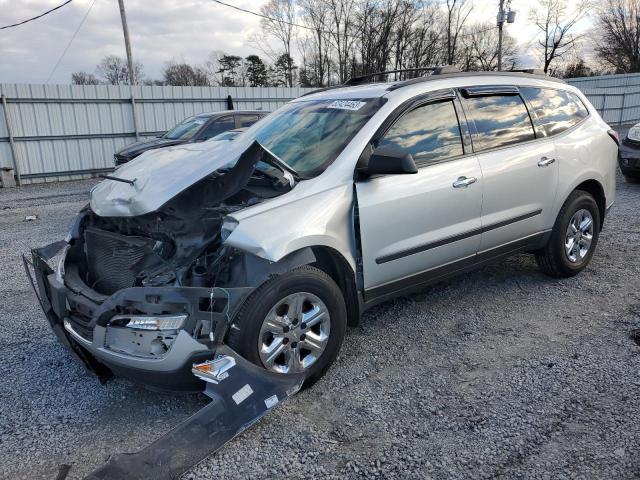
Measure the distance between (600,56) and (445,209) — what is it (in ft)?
195

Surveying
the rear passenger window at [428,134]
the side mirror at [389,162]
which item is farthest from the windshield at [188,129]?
Answer: the side mirror at [389,162]

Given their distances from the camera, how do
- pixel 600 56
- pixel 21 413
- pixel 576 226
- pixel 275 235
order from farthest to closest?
1. pixel 600 56
2. pixel 576 226
3. pixel 21 413
4. pixel 275 235

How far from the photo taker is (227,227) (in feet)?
9.18

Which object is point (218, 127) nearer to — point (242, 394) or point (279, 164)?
point (279, 164)

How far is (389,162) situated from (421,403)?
4.71ft

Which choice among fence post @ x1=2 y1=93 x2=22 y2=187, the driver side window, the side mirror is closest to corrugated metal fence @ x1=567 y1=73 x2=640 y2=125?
the driver side window

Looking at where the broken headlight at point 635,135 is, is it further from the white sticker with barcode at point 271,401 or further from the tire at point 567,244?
the white sticker with barcode at point 271,401

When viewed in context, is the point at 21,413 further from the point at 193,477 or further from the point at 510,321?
the point at 510,321

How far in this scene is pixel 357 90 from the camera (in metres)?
3.98

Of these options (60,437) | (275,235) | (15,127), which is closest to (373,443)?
(275,235)

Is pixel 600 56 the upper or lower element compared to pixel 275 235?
upper

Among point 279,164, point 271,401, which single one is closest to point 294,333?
point 271,401

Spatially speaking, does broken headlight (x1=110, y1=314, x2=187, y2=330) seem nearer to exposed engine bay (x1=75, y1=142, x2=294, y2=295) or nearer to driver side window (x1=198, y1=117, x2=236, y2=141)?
exposed engine bay (x1=75, y1=142, x2=294, y2=295)

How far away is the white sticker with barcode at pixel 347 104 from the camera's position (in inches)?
144
